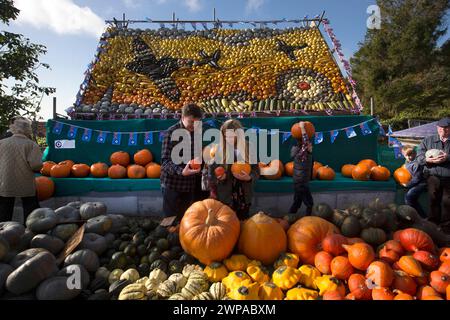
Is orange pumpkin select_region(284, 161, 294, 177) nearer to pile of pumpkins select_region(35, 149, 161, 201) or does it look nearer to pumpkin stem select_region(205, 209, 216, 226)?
pile of pumpkins select_region(35, 149, 161, 201)

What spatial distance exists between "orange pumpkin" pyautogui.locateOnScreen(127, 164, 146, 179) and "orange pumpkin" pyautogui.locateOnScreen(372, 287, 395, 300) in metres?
4.33

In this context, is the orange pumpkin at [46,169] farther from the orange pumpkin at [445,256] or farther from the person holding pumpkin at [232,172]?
the orange pumpkin at [445,256]

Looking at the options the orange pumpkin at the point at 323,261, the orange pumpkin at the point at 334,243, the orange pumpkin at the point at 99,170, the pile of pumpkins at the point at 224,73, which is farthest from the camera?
the pile of pumpkins at the point at 224,73

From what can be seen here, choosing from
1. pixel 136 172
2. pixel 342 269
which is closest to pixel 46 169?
pixel 136 172

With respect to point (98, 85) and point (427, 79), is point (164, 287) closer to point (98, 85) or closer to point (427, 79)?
point (98, 85)

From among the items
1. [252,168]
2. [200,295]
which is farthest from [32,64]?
[200,295]

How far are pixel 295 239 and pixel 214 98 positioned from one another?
197 inches

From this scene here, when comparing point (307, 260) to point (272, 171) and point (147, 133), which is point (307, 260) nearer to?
point (272, 171)

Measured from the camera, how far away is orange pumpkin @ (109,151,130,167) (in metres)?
5.66

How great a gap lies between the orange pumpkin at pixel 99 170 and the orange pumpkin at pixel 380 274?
4.87 meters

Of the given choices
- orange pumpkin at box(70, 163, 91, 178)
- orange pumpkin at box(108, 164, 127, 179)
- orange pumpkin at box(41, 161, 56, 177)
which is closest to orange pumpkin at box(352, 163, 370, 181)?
orange pumpkin at box(108, 164, 127, 179)

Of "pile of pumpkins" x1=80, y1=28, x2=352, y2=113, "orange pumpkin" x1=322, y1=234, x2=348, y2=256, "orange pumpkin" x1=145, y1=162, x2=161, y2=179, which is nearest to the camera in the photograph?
"orange pumpkin" x1=322, y1=234, x2=348, y2=256

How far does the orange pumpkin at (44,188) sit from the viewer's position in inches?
200

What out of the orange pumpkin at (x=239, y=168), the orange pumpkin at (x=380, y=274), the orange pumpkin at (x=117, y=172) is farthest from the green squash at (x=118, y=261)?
the orange pumpkin at (x=117, y=172)
